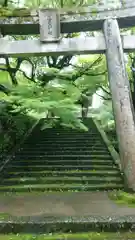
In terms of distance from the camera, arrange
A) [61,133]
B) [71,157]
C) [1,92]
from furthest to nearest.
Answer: [61,133] → [1,92] → [71,157]

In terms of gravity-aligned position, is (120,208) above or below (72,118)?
below

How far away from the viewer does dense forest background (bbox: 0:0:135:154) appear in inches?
252

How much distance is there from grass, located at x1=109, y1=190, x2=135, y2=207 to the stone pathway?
11cm

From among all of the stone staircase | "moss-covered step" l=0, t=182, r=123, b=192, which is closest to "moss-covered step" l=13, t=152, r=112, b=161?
the stone staircase

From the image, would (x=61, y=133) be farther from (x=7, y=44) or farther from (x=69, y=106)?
(x=7, y=44)

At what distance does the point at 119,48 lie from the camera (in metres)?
5.68

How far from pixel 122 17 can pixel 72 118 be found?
2.56 m

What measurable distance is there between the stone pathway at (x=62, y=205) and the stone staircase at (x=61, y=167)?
0.39 metres

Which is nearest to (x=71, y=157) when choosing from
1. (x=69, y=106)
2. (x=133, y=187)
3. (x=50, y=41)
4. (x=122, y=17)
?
(x=69, y=106)

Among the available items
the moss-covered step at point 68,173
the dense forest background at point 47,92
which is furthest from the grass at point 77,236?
the dense forest background at point 47,92

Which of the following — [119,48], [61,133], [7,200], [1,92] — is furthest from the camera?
[61,133]

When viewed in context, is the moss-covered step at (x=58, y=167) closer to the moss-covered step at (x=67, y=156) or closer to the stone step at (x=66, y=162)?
the stone step at (x=66, y=162)

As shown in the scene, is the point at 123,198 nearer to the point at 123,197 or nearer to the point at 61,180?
the point at 123,197

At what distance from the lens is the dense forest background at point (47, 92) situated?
6395 millimetres
